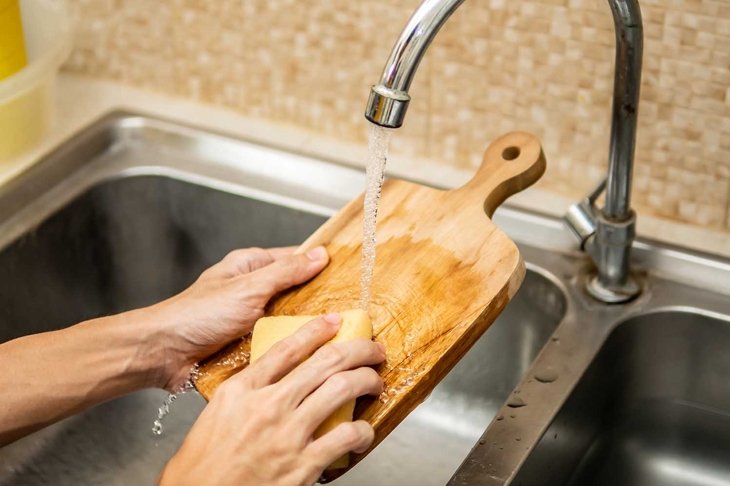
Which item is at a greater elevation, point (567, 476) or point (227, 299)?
point (227, 299)

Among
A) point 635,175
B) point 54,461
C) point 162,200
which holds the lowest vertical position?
point 54,461

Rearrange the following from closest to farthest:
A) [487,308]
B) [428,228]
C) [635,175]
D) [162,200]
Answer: [487,308] → [428,228] → [635,175] → [162,200]

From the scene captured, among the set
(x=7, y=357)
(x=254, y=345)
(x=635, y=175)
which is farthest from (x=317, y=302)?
(x=635, y=175)

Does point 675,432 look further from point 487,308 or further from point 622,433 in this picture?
point 487,308

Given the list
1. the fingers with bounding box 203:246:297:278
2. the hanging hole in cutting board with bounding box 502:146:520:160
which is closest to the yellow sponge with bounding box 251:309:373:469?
the fingers with bounding box 203:246:297:278

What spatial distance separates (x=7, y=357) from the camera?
97 cm

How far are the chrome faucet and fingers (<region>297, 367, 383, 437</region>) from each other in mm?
206

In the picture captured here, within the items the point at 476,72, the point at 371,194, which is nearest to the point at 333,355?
the point at 371,194

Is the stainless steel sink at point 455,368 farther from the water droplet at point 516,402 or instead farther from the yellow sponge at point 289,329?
the yellow sponge at point 289,329

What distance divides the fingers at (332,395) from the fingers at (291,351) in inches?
1.7

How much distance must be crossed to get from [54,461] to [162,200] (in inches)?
13.5

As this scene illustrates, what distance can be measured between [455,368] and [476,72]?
333mm

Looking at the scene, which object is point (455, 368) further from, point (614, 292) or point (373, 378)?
point (373, 378)

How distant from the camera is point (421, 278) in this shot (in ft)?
3.22
